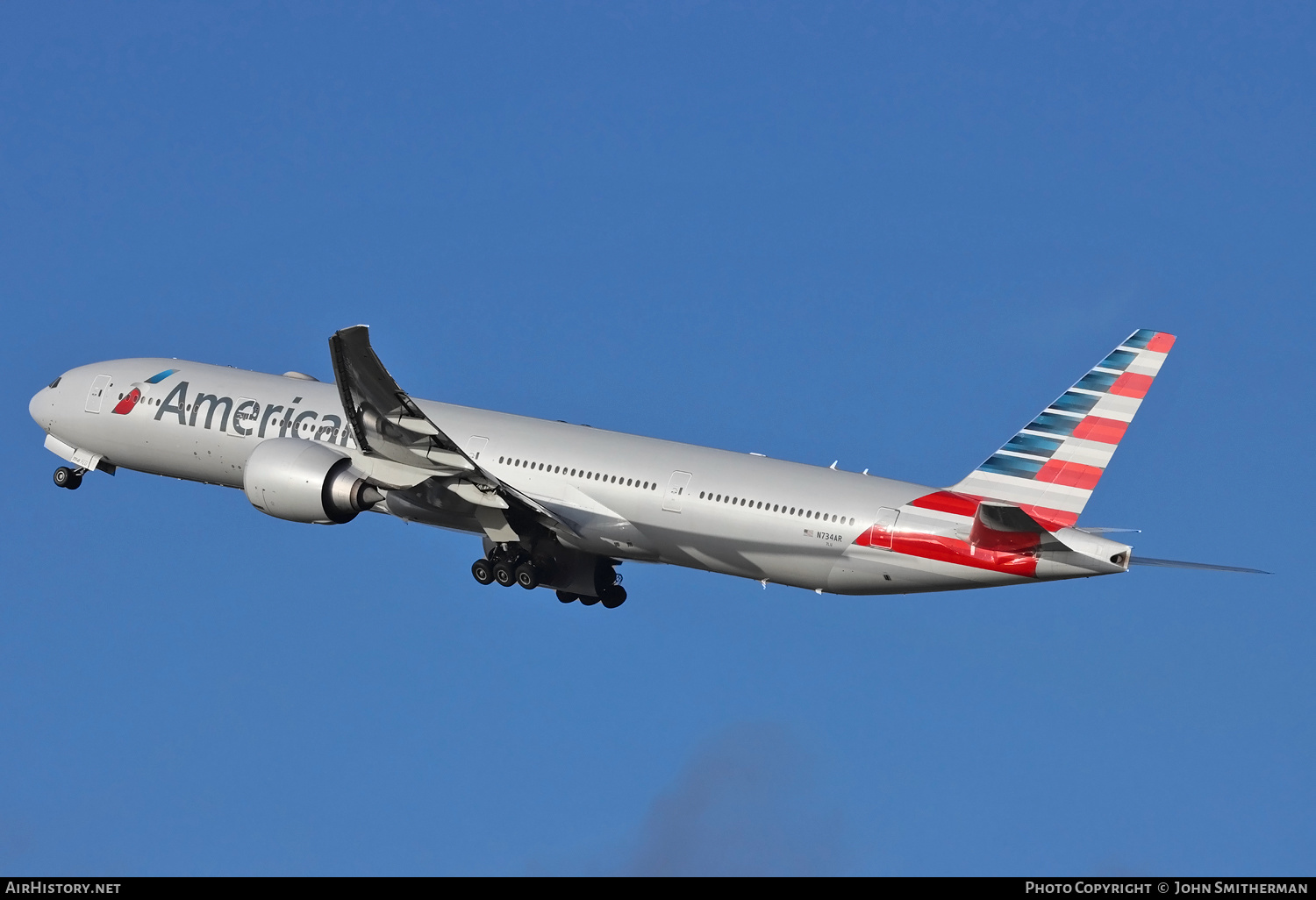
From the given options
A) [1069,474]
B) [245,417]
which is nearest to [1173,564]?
[1069,474]

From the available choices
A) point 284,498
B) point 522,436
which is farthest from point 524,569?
point 284,498

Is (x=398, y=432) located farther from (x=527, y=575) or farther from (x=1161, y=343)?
(x=1161, y=343)

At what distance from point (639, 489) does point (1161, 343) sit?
1287 cm

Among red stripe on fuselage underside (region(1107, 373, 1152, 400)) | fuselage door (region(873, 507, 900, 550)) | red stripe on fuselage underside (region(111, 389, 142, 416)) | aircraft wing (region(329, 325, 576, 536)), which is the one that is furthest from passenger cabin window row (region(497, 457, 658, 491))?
red stripe on fuselage underside (region(111, 389, 142, 416))

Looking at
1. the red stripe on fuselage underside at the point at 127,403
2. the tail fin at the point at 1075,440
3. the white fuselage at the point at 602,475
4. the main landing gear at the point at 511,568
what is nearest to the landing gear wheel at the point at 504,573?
the main landing gear at the point at 511,568

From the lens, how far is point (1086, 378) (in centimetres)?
3919

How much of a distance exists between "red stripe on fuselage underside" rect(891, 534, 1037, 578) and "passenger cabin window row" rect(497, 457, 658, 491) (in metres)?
6.44

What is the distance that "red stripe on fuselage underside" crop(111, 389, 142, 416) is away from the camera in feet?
156

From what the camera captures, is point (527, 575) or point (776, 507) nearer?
point (776, 507)

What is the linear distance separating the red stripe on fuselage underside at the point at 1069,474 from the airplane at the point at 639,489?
3 centimetres

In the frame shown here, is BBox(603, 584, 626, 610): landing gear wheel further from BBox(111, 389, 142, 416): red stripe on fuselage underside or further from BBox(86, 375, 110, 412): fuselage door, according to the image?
BBox(86, 375, 110, 412): fuselage door

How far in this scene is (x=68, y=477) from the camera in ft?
→ 162

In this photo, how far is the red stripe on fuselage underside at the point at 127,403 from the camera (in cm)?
4759
